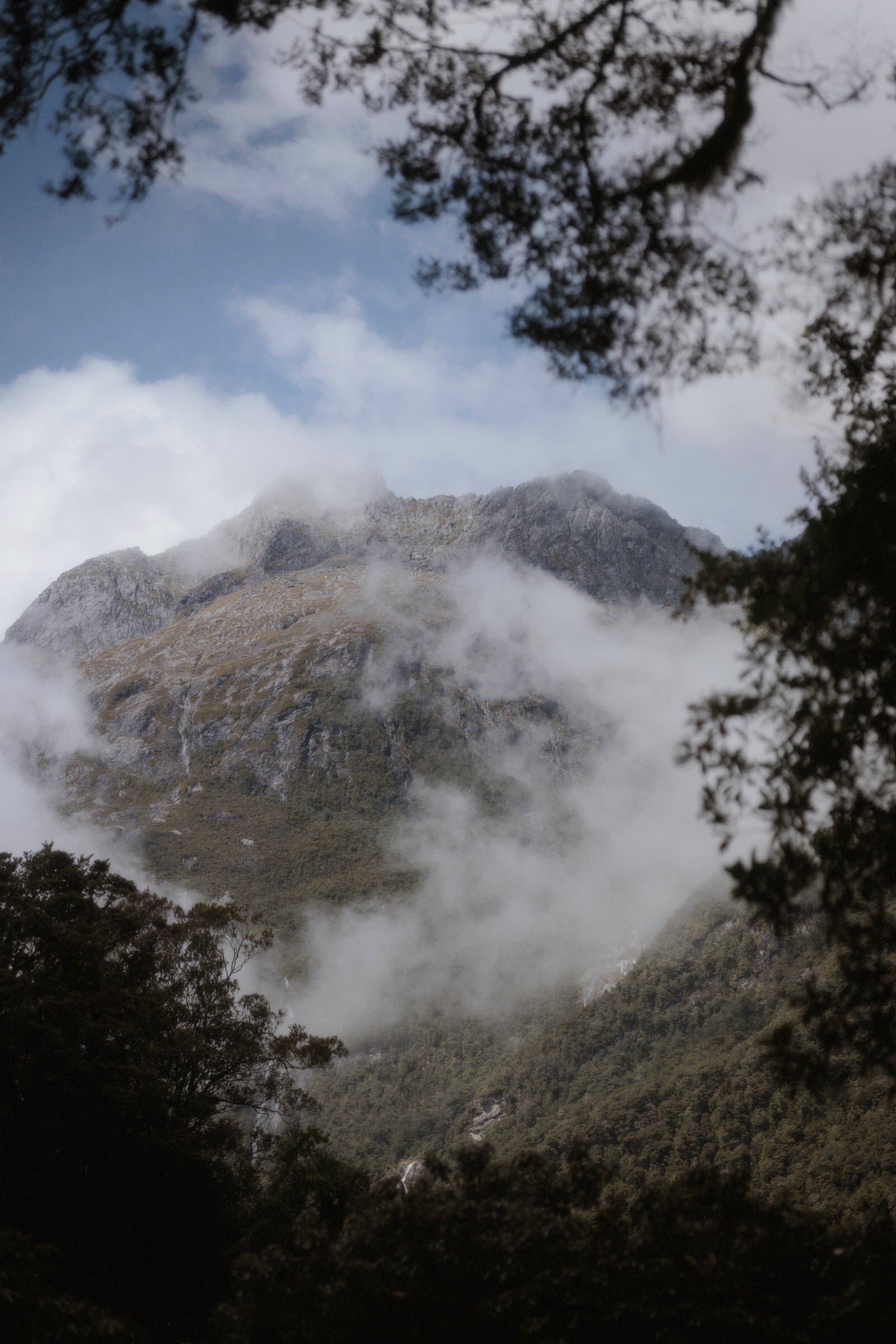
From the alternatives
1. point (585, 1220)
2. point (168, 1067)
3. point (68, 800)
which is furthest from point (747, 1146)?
point (68, 800)

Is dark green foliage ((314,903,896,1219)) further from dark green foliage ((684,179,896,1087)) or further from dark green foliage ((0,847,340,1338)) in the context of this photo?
dark green foliage ((684,179,896,1087))

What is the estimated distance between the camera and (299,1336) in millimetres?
5391

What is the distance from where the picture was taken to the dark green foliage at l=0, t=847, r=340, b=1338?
13.1 m

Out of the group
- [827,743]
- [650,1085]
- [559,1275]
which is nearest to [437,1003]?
[650,1085]

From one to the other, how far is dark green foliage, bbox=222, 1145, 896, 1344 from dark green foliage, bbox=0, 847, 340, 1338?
479cm

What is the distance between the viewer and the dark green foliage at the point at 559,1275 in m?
5.41

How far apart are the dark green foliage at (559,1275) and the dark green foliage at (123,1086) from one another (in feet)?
15.7

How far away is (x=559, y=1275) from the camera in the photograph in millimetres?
5809

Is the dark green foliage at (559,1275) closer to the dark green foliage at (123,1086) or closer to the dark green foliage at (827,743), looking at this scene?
the dark green foliage at (827,743)

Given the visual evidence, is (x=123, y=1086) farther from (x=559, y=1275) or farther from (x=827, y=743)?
(x=827, y=743)

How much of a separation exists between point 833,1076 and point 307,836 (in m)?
181

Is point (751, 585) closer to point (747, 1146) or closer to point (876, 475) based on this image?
point (876, 475)

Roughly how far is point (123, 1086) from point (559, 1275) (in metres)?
12.2

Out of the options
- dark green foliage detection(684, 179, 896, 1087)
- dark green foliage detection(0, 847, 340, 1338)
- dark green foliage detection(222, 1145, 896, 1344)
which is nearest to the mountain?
dark green foliage detection(0, 847, 340, 1338)
